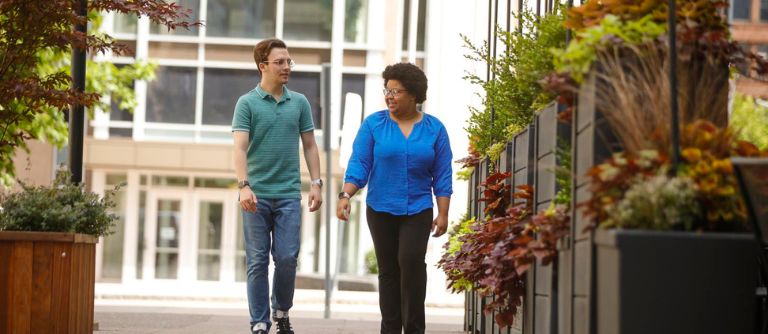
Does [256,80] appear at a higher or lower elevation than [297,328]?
higher

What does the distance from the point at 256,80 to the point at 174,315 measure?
18.8m

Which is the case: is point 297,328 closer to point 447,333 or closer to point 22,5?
point 447,333

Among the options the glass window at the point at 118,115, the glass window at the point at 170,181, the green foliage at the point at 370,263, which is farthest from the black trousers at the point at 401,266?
the glass window at the point at 170,181

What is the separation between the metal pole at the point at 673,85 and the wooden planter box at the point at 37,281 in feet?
13.3

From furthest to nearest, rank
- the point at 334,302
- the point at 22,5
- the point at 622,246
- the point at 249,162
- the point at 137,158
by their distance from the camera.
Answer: the point at 137,158 → the point at 334,302 → the point at 249,162 → the point at 22,5 → the point at 622,246

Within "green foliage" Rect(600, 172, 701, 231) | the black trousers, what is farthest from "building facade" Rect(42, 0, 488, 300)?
"green foliage" Rect(600, 172, 701, 231)

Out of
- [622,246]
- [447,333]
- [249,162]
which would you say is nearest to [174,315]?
[447,333]

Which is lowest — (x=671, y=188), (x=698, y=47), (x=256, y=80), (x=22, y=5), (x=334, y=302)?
(x=334, y=302)

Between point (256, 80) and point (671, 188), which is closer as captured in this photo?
point (671, 188)

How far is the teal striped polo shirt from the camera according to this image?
26.1ft

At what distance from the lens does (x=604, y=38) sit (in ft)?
15.1

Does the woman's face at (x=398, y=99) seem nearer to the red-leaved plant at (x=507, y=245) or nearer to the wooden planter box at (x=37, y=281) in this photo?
the red-leaved plant at (x=507, y=245)

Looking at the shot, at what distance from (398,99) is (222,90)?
951 inches

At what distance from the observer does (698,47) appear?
4.65 m
